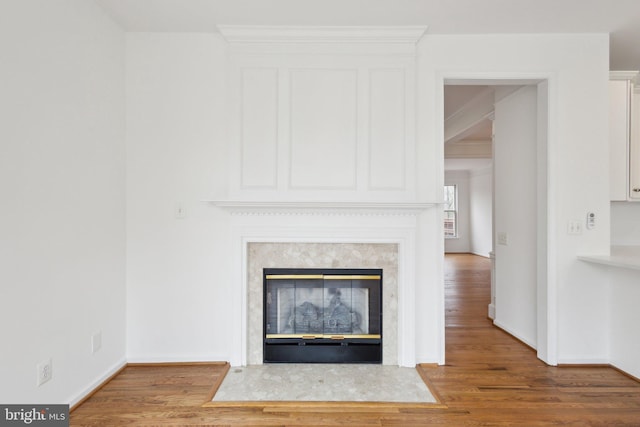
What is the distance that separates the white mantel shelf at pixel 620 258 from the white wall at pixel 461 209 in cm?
769

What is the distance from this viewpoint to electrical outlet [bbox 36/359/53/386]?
6.12 feet

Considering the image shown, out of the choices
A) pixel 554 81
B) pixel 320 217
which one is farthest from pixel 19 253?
pixel 554 81

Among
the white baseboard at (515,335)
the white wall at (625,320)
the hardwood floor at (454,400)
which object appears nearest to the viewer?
the hardwood floor at (454,400)

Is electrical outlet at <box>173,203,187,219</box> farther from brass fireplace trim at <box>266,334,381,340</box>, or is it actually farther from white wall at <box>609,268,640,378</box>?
white wall at <box>609,268,640,378</box>

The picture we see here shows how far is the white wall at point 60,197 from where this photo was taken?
1.70m

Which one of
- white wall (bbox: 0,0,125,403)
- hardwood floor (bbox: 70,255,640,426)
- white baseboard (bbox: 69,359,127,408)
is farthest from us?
Result: white baseboard (bbox: 69,359,127,408)

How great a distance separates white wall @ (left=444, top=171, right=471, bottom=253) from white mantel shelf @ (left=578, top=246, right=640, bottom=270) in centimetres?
769

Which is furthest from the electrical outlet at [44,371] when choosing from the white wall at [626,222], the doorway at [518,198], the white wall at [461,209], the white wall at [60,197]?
the white wall at [461,209]

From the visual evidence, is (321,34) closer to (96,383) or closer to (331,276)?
(331,276)

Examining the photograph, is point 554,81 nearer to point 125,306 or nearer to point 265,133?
point 265,133

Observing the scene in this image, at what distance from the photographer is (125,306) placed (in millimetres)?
2721

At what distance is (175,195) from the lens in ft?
9.00

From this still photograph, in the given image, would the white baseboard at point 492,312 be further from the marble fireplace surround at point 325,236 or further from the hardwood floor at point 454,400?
the marble fireplace surround at point 325,236

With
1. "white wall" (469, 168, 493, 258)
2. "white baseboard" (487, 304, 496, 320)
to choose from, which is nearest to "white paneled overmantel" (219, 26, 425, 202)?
"white baseboard" (487, 304, 496, 320)
